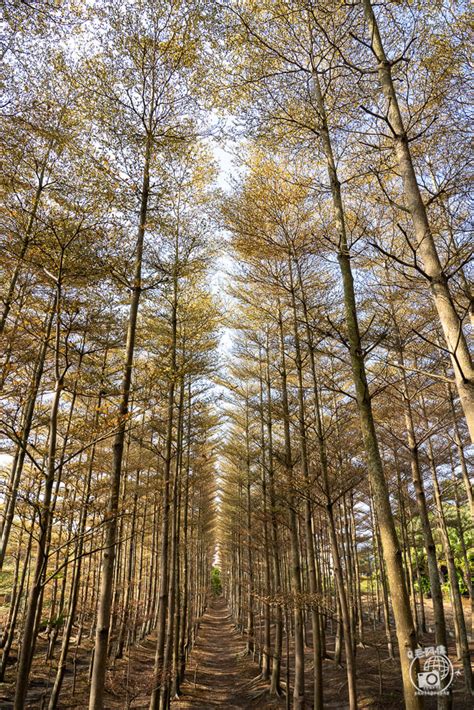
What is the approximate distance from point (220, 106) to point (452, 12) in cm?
239

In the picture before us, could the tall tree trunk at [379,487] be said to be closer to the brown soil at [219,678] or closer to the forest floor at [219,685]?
the forest floor at [219,685]

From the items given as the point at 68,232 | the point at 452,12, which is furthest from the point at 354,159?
the point at 68,232

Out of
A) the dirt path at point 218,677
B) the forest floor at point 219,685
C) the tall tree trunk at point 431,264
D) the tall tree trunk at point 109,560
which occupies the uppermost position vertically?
the tall tree trunk at point 431,264

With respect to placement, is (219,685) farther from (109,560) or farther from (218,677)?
(109,560)

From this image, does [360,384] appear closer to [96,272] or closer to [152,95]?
[96,272]

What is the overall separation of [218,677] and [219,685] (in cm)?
128

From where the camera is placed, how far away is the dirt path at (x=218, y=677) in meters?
9.57

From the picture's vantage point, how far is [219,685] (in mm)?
11695

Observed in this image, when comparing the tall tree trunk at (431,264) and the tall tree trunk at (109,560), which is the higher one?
the tall tree trunk at (431,264)

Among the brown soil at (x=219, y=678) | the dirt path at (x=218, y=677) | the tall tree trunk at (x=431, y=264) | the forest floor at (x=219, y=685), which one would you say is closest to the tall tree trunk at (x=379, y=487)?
the tall tree trunk at (x=431, y=264)

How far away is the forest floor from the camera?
804cm

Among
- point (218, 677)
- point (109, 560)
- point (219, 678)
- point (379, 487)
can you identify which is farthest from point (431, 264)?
point (218, 677)

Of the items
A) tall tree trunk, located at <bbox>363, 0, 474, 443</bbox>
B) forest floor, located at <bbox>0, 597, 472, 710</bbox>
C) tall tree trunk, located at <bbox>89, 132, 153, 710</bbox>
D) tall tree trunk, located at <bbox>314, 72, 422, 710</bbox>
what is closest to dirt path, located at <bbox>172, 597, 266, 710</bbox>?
forest floor, located at <bbox>0, 597, 472, 710</bbox>

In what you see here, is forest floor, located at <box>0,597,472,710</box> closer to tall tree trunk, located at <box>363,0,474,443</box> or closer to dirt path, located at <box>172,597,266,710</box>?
dirt path, located at <box>172,597,266,710</box>
